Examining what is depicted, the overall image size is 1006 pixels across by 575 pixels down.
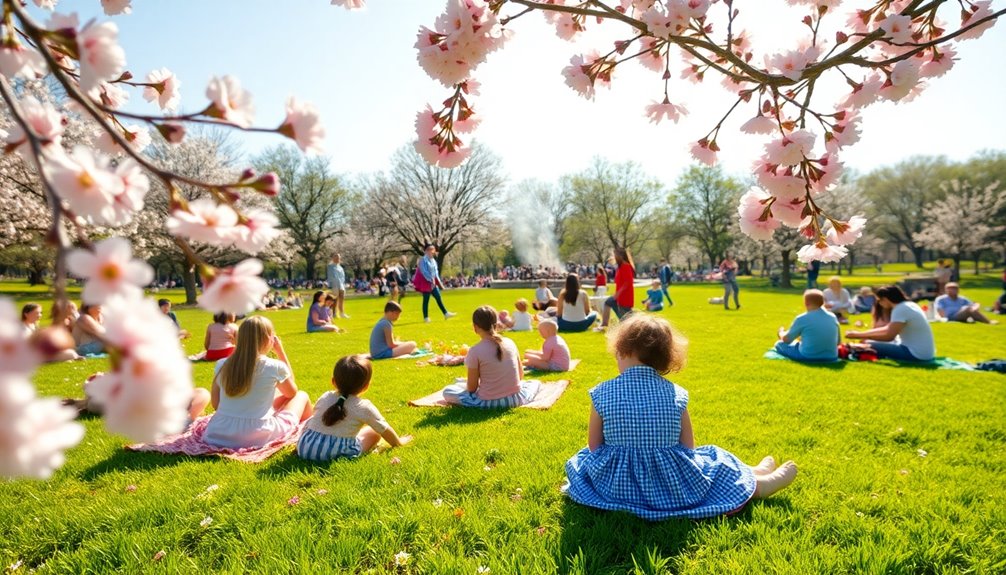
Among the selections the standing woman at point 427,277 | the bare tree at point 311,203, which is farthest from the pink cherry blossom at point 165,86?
the bare tree at point 311,203

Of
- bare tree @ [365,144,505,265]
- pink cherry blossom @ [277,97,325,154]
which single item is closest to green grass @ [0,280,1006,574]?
pink cherry blossom @ [277,97,325,154]

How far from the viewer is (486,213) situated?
41031 mm

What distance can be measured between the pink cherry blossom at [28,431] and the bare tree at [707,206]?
5266 centimetres

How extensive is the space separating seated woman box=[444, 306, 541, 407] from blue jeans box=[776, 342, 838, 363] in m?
4.82

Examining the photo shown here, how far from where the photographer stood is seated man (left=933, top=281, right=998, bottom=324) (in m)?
13.8

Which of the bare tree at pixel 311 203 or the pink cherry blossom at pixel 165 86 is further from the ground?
the bare tree at pixel 311 203

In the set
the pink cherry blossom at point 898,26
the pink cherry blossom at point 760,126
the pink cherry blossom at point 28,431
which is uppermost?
the pink cherry blossom at point 898,26

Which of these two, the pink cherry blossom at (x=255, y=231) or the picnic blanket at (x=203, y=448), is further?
the picnic blanket at (x=203, y=448)

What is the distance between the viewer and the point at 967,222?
1481 inches

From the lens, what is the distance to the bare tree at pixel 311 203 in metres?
45.9

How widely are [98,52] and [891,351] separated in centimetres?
1009

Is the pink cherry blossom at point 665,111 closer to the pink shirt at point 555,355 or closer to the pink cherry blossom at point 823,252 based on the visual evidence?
the pink cherry blossom at point 823,252

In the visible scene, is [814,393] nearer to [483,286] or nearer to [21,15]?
[21,15]

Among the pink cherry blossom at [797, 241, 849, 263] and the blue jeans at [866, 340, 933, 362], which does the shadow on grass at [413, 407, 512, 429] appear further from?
the blue jeans at [866, 340, 933, 362]
